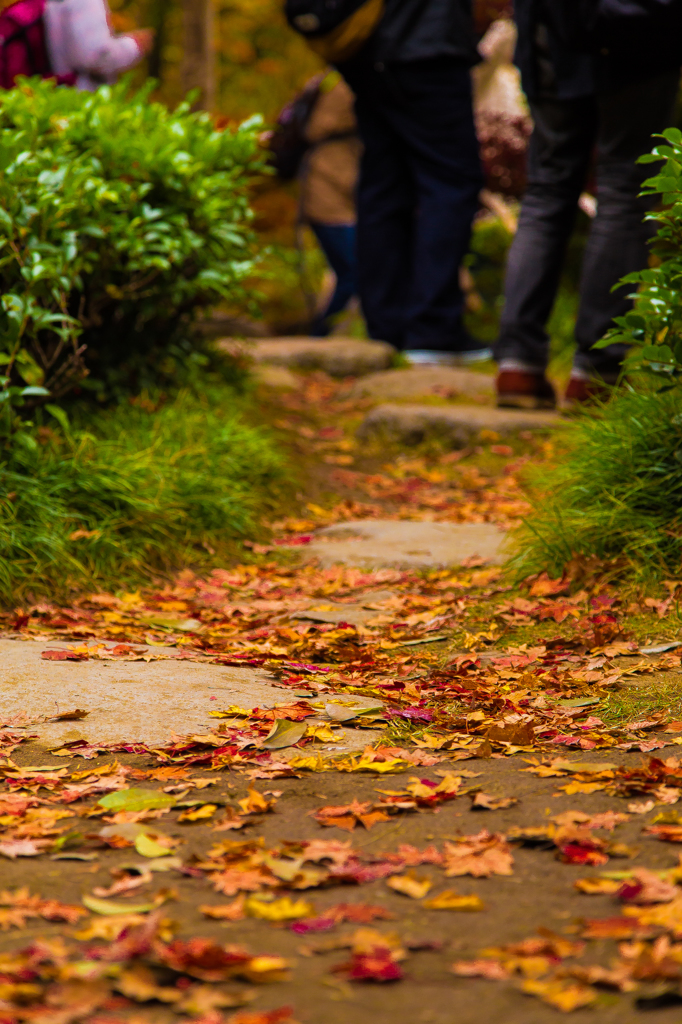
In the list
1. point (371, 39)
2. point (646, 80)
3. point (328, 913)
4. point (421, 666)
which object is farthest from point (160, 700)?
point (371, 39)

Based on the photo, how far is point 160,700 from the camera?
224cm

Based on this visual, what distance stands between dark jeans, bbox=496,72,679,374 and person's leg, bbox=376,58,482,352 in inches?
38.7

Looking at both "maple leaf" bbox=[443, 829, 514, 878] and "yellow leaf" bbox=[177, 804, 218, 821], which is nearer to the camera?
"maple leaf" bbox=[443, 829, 514, 878]

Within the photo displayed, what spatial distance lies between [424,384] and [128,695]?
358 centimetres

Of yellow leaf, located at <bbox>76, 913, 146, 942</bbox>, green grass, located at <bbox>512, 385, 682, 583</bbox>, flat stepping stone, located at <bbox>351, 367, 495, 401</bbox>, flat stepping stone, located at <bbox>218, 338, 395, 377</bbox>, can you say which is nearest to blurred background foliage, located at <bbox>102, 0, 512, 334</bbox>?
flat stepping stone, located at <bbox>218, 338, 395, 377</bbox>

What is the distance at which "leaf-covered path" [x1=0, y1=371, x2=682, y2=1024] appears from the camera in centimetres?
128

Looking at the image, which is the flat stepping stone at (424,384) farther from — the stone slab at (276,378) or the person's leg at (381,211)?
the person's leg at (381,211)

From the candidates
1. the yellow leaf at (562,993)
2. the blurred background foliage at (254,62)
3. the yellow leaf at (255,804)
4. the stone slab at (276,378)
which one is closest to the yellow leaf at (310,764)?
the yellow leaf at (255,804)

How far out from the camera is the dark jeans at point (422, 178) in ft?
18.0

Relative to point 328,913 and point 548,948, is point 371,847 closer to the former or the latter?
point 328,913

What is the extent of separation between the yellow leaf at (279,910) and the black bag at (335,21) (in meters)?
4.72

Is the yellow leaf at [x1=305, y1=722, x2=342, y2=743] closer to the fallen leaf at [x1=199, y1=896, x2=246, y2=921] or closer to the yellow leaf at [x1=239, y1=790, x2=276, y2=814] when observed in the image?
the yellow leaf at [x1=239, y1=790, x2=276, y2=814]

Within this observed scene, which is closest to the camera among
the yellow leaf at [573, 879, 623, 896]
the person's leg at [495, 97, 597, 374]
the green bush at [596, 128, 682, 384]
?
the yellow leaf at [573, 879, 623, 896]

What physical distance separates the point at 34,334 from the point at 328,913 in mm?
2476
